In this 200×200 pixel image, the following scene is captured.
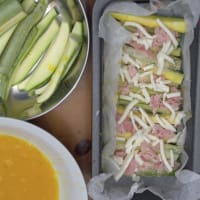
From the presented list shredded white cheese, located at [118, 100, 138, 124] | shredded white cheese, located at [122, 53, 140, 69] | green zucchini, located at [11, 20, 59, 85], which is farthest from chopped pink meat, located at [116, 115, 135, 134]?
green zucchini, located at [11, 20, 59, 85]

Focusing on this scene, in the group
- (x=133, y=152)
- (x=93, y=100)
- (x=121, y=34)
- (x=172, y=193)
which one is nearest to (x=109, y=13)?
(x=121, y=34)

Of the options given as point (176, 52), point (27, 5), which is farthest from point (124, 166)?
point (27, 5)

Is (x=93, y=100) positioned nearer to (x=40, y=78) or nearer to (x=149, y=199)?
(x=40, y=78)

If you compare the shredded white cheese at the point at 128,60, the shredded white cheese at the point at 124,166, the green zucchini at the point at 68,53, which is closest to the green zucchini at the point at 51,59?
the green zucchini at the point at 68,53

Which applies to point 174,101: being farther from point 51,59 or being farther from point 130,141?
point 51,59

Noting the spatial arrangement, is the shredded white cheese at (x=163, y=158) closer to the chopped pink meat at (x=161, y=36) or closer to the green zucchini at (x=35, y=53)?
the chopped pink meat at (x=161, y=36)
